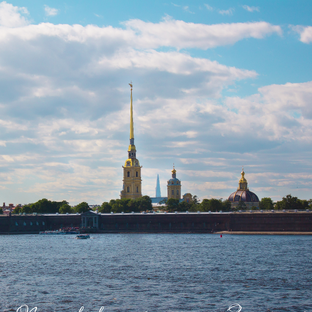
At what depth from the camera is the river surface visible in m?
36.5

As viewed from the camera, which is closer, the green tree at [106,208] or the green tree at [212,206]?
the green tree at [212,206]

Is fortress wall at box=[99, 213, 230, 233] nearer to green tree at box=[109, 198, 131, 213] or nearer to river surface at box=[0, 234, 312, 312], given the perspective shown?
green tree at box=[109, 198, 131, 213]

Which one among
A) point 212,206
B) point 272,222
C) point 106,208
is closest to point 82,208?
point 106,208

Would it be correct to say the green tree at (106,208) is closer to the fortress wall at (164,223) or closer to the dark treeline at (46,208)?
the dark treeline at (46,208)

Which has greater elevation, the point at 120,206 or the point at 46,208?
the point at 120,206

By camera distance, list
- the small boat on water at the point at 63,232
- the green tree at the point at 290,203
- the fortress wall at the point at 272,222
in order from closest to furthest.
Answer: the fortress wall at the point at 272,222 < the small boat on water at the point at 63,232 < the green tree at the point at 290,203

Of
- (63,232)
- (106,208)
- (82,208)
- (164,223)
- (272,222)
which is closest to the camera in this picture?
(272,222)

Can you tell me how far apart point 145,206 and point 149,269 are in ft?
473

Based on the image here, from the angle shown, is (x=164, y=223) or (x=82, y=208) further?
(x=82, y=208)

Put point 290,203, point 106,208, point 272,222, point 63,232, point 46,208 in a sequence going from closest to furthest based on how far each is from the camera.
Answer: point 272,222 < point 63,232 < point 290,203 < point 46,208 < point 106,208

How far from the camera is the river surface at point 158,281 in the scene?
36.5m

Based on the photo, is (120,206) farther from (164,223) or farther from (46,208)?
(164,223)

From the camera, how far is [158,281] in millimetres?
46625

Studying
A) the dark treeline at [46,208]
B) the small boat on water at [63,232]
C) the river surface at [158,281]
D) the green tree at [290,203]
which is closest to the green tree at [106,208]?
the dark treeline at [46,208]
